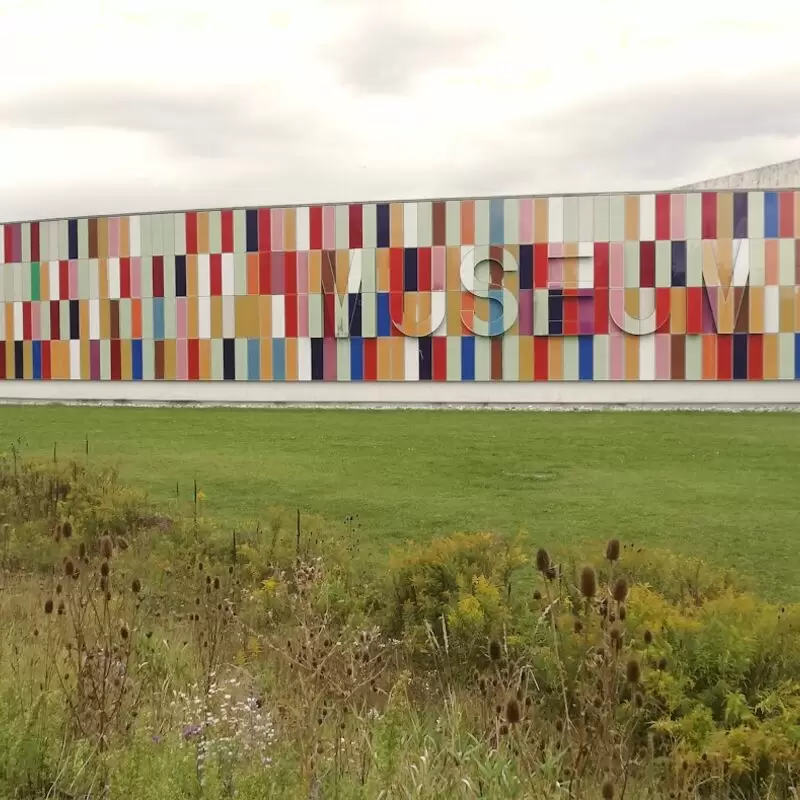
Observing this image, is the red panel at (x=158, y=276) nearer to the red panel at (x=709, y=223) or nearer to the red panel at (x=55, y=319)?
the red panel at (x=55, y=319)

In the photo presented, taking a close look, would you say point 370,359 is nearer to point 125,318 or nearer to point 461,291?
point 461,291

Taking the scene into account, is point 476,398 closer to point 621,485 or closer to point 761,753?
point 621,485

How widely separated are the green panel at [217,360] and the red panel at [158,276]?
149 inches

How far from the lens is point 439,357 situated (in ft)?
129

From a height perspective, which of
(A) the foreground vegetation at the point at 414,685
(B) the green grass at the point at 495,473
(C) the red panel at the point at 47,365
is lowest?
(B) the green grass at the point at 495,473

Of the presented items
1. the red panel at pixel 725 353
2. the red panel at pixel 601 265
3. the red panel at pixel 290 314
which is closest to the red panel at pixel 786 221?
the red panel at pixel 725 353

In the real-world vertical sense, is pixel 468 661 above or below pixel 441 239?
below

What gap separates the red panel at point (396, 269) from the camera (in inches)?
1558

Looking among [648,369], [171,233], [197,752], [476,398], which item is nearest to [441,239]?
[476,398]

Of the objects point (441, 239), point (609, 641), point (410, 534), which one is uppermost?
point (441, 239)

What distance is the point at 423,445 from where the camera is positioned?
22.6 m

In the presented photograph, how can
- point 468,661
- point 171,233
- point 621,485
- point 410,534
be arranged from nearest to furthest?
1. point 468,661
2. point 410,534
3. point 621,485
4. point 171,233

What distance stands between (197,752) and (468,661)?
2.88m

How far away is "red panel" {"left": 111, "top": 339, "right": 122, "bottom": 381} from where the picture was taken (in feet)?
142
